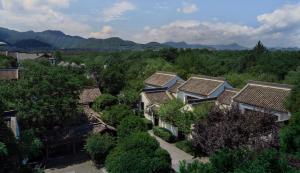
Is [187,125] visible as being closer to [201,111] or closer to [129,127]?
[201,111]

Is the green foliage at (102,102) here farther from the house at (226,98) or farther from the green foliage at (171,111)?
the house at (226,98)

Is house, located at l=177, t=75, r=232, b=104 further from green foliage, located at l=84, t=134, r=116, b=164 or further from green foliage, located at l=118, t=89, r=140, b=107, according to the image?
green foliage, located at l=84, t=134, r=116, b=164

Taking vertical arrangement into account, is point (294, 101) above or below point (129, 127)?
above

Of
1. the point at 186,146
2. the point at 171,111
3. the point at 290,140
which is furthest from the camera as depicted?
the point at 171,111

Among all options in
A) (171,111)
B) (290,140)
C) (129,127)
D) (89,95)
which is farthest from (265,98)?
(89,95)

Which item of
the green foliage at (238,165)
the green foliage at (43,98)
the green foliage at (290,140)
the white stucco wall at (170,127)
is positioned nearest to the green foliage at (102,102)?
the white stucco wall at (170,127)

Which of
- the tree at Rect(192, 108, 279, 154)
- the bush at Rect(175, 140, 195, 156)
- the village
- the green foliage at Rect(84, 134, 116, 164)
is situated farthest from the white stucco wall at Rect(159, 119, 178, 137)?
the tree at Rect(192, 108, 279, 154)
